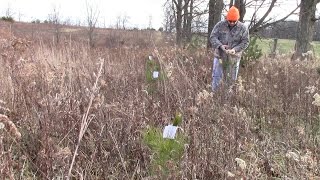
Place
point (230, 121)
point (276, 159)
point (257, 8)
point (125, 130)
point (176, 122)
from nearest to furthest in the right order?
1. point (176, 122)
2. point (125, 130)
3. point (230, 121)
4. point (276, 159)
5. point (257, 8)

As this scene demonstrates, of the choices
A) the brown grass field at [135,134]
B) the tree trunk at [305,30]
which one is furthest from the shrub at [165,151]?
the tree trunk at [305,30]

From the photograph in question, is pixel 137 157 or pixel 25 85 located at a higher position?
pixel 25 85

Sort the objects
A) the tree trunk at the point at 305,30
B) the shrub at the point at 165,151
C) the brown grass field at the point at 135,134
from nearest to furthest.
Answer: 1. the shrub at the point at 165,151
2. the brown grass field at the point at 135,134
3. the tree trunk at the point at 305,30

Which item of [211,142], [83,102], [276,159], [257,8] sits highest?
[257,8]

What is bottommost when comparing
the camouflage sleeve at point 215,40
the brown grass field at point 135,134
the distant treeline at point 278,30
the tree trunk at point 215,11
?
the brown grass field at point 135,134

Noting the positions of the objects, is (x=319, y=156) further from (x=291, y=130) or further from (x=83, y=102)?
(x=83, y=102)

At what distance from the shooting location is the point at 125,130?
3211 millimetres

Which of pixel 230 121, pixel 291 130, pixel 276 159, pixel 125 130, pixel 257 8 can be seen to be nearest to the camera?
pixel 125 130

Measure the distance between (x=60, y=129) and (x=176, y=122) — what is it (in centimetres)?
131

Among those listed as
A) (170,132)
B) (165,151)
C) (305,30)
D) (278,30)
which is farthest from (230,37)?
(305,30)

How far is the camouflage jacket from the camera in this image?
6500 mm

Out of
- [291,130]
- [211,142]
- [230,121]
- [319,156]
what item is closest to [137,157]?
[211,142]

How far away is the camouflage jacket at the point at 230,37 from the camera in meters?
6.50

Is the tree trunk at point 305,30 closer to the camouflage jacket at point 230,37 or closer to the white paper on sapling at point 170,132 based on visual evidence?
the camouflage jacket at point 230,37
